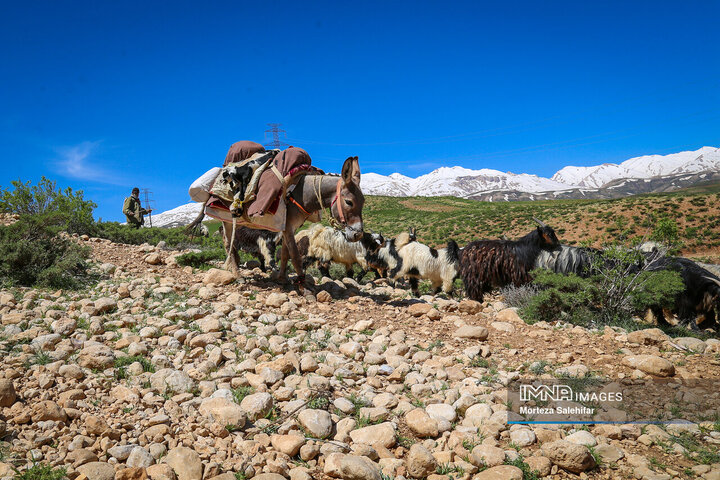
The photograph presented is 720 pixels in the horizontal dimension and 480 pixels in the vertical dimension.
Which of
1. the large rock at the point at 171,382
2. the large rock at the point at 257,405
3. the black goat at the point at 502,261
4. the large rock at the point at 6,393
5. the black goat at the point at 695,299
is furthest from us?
the black goat at the point at 502,261

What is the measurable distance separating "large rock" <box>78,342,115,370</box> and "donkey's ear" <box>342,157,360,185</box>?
336 centimetres

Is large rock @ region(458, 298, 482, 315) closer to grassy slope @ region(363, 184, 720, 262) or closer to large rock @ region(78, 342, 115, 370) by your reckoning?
large rock @ region(78, 342, 115, 370)

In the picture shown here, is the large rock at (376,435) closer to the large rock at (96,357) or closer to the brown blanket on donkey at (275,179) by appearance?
the large rock at (96,357)

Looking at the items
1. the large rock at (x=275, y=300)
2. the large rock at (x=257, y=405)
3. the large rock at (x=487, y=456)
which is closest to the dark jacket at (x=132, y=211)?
the large rock at (x=275, y=300)

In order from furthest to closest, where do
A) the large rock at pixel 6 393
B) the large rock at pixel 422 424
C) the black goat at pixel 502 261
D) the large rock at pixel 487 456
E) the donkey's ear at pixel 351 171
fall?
the black goat at pixel 502 261, the donkey's ear at pixel 351 171, the large rock at pixel 422 424, the large rock at pixel 6 393, the large rock at pixel 487 456

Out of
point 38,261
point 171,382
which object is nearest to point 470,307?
point 171,382

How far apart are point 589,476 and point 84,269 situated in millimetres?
7665

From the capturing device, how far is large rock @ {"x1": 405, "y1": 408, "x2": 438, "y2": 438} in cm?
264

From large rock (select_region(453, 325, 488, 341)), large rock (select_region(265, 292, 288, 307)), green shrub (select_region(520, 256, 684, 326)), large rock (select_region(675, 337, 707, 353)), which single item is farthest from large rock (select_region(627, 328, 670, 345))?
large rock (select_region(265, 292, 288, 307))

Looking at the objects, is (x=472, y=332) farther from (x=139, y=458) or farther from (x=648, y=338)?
(x=139, y=458)

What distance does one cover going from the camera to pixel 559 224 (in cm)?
3488

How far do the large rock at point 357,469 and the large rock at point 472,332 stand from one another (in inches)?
96.3

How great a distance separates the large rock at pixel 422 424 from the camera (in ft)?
8.67

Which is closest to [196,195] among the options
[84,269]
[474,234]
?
[84,269]
